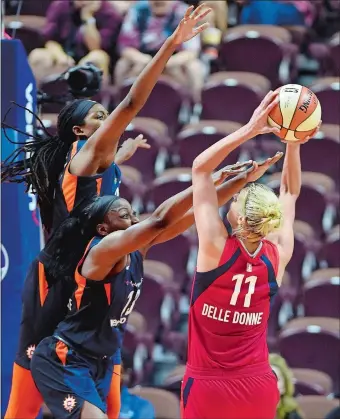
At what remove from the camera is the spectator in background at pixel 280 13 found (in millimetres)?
9750

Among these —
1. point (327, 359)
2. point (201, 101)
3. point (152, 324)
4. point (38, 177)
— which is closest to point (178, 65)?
point (201, 101)

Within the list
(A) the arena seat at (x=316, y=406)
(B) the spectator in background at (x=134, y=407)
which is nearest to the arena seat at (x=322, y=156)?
(A) the arena seat at (x=316, y=406)

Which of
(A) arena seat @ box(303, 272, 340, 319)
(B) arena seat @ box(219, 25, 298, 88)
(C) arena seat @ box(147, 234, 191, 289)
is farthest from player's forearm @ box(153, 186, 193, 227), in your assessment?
(B) arena seat @ box(219, 25, 298, 88)

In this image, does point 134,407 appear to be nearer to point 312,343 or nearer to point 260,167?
point 312,343

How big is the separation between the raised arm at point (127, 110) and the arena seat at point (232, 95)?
3.64 metres

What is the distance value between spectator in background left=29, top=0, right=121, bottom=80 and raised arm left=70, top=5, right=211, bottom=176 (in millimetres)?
4299

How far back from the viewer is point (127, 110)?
494cm

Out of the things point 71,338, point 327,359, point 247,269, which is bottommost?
point 327,359

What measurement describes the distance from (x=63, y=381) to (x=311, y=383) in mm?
2488

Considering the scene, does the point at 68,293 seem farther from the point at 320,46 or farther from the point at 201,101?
the point at 320,46

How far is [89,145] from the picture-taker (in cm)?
512

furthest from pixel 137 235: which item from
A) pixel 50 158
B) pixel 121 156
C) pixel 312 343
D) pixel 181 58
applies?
pixel 181 58

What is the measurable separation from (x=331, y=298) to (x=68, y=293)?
2765 millimetres

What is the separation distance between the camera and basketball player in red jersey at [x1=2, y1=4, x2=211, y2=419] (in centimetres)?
497
